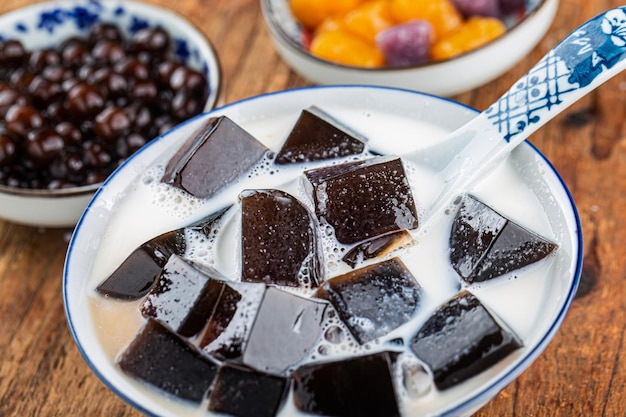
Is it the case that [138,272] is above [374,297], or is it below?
below

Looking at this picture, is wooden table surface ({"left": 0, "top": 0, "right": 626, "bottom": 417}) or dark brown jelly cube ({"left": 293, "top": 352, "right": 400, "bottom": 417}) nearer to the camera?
dark brown jelly cube ({"left": 293, "top": 352, "right": 400, "bottom": 417})

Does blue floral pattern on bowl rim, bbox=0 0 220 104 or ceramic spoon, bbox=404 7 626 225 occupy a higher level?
ceramic spoon, bbox=404 7 626 225

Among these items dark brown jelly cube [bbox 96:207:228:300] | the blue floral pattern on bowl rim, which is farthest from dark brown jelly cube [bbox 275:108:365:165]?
the blue floral pattern on bowl rim

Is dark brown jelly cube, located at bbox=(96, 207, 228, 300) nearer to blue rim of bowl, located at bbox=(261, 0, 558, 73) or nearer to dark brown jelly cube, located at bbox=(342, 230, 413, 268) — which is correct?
dark brown jelly cube, located at bbox=(342, 230, 413, 268)

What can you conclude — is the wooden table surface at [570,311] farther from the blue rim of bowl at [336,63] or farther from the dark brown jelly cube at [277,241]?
the dark brown jelly cube at [277,241]

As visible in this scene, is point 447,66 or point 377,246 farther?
point 447,66

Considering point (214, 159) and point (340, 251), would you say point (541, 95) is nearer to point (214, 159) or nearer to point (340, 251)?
point (340, 251)

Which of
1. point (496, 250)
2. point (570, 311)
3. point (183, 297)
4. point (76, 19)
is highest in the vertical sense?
point (496, 250)

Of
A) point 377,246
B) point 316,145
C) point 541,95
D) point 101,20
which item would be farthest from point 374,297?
point 101,20
